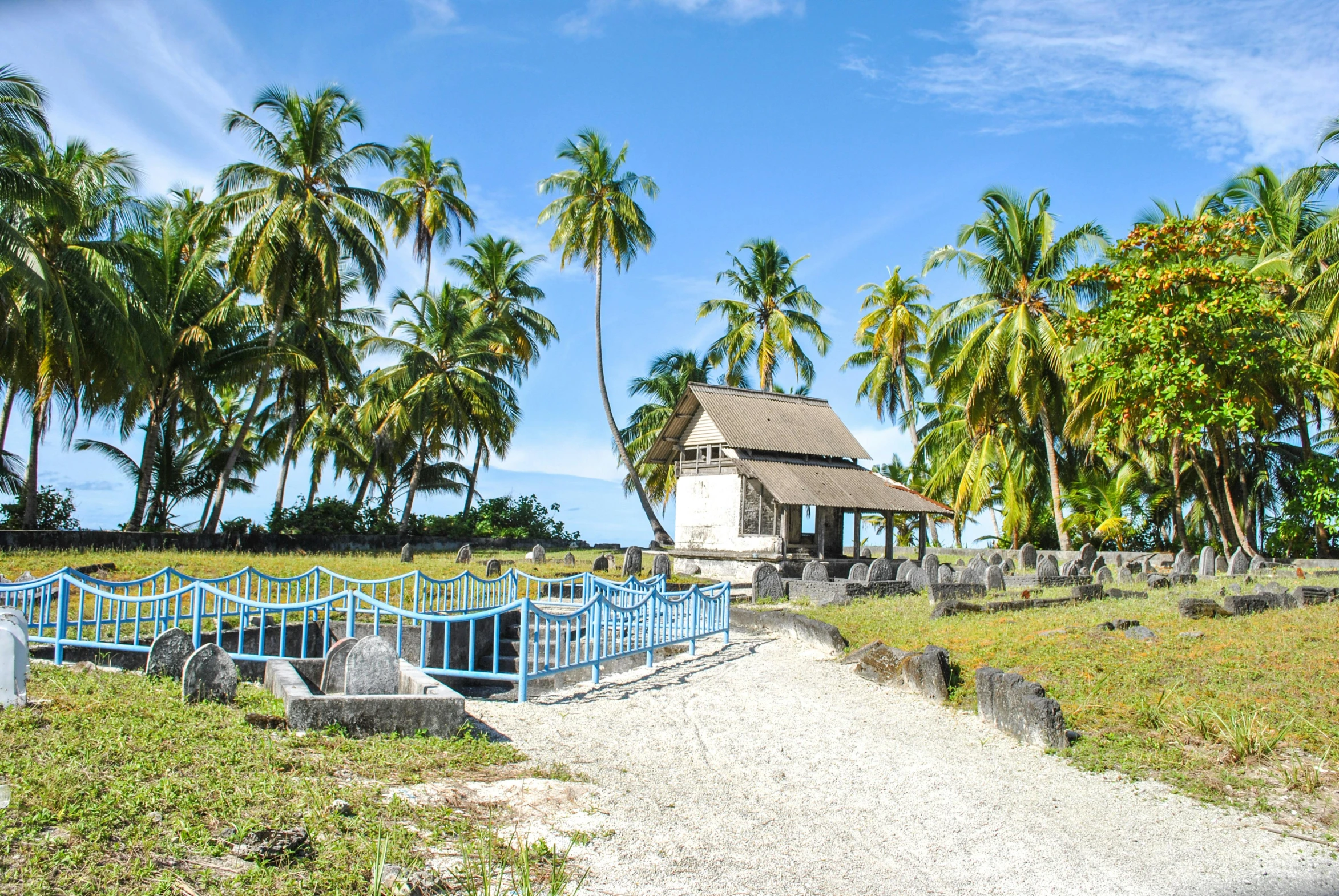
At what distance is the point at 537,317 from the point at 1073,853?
118 feet

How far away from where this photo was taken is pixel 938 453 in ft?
122

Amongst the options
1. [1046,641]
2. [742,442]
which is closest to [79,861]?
[1046,641]

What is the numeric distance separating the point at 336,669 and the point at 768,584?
37.5ft

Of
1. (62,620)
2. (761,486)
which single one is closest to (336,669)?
(62,620)

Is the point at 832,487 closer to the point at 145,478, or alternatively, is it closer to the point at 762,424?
the point at 762,424

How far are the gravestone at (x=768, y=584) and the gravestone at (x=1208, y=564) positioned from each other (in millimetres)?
10122

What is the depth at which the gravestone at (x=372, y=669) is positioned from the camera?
721 centimetres

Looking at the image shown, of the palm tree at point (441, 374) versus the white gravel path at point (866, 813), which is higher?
the palm tree at point (441, 374)

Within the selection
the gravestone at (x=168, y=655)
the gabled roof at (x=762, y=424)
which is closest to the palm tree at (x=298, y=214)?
the gabled roof at (x=762, y=424)

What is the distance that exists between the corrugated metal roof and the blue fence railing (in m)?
11.2

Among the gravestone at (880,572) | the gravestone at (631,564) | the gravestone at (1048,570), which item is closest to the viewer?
the gravestone at (880,572)

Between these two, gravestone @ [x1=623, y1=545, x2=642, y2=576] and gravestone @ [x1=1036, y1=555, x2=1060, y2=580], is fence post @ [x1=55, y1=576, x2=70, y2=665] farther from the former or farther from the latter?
gravestone @ [x1=1036, y1=555, x2=1060, y2=580]

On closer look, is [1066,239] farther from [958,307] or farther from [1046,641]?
[1046,641]

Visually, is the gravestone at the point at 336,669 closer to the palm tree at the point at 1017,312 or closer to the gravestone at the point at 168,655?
the gravestone at the point at 168,655
